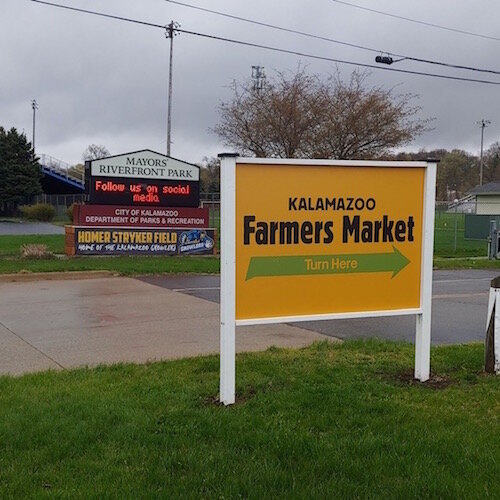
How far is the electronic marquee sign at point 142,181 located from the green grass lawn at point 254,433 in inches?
570

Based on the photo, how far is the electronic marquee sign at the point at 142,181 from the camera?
2048 centimetres

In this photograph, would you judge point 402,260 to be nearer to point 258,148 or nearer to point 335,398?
point 335,398

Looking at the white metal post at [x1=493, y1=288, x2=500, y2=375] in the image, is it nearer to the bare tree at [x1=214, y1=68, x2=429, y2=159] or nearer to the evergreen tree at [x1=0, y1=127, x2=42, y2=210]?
the bare tree at [x1=214, y1=68, x2=429, y2=159]

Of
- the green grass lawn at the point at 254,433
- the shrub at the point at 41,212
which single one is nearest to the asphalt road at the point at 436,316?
the green grass lawn at the point at 254,433

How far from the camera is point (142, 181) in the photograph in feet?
69.3

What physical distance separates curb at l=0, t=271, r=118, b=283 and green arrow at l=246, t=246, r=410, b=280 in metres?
11.4

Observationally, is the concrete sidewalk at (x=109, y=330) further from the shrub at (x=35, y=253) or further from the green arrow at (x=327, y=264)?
the shrub at (x=35, y=253)

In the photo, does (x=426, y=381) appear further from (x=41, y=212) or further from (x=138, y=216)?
(x=41, y=212)

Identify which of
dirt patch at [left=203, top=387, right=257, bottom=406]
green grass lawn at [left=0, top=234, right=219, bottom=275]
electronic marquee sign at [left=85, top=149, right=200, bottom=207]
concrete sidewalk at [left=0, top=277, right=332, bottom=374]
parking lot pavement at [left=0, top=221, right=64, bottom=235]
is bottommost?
concrete sidewalk at [left=0, top=277, right=332, bottom=374]

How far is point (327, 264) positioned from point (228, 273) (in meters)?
1.03

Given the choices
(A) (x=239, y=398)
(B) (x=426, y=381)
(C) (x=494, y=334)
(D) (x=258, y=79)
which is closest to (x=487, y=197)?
(D) (x=258, y=79)

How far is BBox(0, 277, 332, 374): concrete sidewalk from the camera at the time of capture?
768 cm

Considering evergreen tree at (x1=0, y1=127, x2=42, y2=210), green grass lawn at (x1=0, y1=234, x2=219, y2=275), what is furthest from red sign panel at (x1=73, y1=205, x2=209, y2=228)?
evergreen tree at (x1=0, y1=127, x2=42, y2=210)

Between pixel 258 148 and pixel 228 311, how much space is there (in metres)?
20.2
